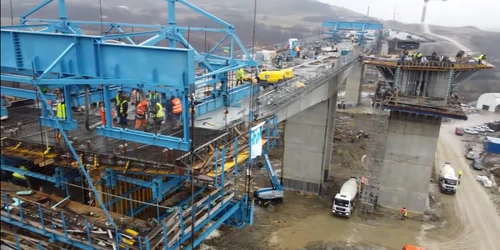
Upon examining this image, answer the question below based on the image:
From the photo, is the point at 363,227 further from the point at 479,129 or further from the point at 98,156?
the point at 479,129

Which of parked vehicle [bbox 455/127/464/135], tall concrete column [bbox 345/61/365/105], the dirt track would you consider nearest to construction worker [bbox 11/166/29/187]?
the dirt track

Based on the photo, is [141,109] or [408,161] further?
[408,161]

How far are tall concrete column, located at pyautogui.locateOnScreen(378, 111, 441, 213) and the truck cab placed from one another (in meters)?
3.81

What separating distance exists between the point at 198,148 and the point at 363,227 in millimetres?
20800

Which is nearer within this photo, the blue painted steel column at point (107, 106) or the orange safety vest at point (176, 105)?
the blue painted steel column at point (107, 106)

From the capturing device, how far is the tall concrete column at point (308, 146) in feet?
113

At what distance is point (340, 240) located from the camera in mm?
28422

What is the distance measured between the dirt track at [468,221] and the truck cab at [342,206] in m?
5.77

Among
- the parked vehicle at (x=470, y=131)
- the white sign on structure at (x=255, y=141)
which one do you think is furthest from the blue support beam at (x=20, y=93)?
the parked vehicle at (x=470, y=131)

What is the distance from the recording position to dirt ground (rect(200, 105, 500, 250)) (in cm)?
2775

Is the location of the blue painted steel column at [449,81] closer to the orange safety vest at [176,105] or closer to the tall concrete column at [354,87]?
the orange safety vest at [176,105]

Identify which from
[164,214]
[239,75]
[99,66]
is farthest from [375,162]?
→ [99,66]

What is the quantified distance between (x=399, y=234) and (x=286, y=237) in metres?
8.49

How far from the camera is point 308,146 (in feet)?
117
